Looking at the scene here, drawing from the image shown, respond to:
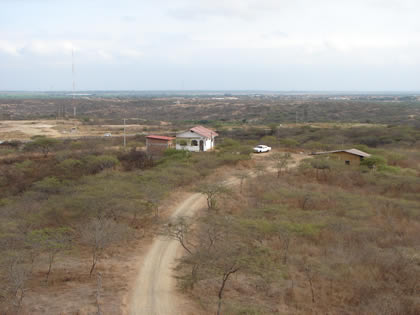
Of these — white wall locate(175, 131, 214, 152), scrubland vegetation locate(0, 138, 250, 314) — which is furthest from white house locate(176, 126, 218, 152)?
scrubland vegetation locate(0, 138, 250, 314)

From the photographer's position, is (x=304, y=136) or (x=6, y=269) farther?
(x=304, y=136)

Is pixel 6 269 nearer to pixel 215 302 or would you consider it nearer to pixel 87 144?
pixel 215 302

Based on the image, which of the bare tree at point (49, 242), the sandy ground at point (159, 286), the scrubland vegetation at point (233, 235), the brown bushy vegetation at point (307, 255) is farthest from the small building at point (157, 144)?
the bare tree at point (49, 242)

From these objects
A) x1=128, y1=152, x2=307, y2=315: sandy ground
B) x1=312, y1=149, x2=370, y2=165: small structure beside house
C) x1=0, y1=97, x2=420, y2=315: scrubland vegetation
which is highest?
x1=312, y1=149, x2=370, y2=165: small structure beside house

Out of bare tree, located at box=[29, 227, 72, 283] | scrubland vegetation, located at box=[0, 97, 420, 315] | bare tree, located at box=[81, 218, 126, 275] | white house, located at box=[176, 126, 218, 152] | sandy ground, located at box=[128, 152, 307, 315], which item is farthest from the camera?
white house, located at box=[176, 126, 218, 152]

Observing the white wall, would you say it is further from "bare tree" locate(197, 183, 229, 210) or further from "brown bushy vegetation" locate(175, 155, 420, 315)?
"bare tree" locate(197, 183, 229, 210)

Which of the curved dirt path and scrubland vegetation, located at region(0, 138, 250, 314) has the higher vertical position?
scrubland vegetation, located at region(0, 138, 250, 314)

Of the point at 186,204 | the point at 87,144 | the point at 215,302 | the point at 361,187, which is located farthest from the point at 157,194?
the point at 87,144
